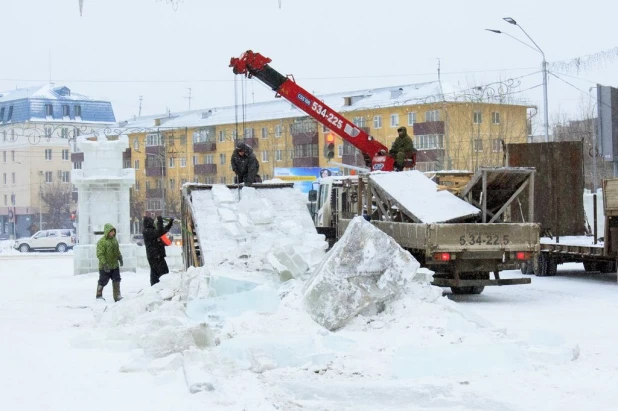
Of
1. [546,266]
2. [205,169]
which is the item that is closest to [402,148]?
[546,266]

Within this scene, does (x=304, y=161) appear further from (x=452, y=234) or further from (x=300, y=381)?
(x=300, y=381)

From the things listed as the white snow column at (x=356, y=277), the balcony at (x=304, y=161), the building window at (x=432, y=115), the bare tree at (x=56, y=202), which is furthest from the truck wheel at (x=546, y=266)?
the bare tree at (x=56, y=202)

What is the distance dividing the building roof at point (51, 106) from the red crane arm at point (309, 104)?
66041mm

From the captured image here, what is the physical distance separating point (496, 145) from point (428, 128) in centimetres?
1064

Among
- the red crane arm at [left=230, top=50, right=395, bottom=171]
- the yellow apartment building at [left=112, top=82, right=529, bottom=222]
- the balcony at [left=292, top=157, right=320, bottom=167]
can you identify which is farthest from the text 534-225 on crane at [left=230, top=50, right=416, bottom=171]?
the balcony at [left=292, top=157, right=320, bottom=167]

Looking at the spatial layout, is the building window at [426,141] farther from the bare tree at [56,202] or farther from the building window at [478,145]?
the bare tree at [56,202]

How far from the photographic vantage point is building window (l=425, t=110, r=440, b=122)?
198 ft

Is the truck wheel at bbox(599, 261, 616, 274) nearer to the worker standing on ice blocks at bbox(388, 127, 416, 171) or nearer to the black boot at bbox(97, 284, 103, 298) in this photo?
the worker standing on ice blocks at bbox(388, 127, 416, 171)

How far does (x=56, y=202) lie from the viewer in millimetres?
88500

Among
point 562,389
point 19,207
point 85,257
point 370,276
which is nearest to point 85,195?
point 85,257

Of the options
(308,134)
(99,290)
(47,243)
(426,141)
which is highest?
(308,134)

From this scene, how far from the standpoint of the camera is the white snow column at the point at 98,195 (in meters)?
26.2

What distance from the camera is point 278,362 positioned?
10.7m

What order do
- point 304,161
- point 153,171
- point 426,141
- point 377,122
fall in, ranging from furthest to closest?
point 153,171, point 304,161, point 377,122, point 426,141
